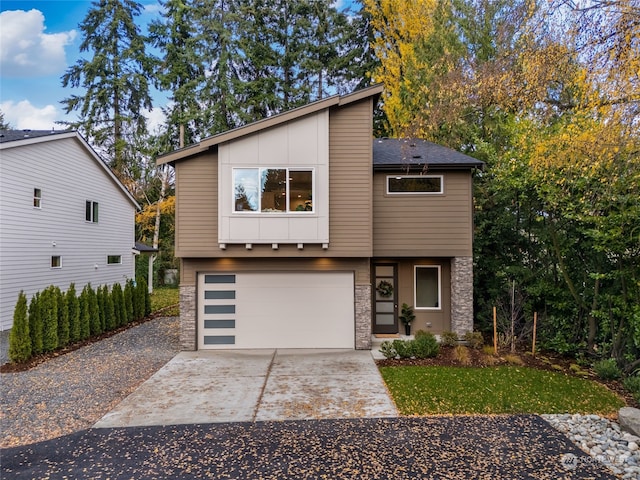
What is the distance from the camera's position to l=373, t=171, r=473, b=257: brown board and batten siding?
941cm

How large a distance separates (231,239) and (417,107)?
974 cm

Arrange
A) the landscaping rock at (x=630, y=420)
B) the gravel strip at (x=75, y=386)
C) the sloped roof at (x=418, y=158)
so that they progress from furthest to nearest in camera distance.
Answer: the sloped roof at (x=418, y=158) < the gravel strip at (x=75, y=386) < the landscaping rock at (x=630, y=420)

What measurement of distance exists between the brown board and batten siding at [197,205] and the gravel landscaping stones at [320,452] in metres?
4.49

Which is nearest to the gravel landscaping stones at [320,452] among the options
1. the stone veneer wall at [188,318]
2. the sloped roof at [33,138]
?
the stone veneer wall at [188,318]

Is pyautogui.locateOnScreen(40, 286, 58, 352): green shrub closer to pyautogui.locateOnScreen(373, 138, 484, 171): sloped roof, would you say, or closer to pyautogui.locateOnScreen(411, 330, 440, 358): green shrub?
pyautogui.locateOnScreen(411, 330, 440, 358): green shrub

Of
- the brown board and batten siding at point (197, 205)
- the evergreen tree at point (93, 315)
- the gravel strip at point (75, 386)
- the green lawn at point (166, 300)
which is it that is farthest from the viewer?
the green lawn at point (166, 300)

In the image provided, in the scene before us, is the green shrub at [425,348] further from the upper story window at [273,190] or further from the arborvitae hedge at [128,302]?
the arborvitae hedge at [128,302]

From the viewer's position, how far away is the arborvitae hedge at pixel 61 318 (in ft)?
25.8

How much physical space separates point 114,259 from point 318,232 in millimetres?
12631

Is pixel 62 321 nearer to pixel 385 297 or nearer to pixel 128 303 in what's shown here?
pixel 128 303

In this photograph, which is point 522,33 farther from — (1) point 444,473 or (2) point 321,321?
(2) point 321,321

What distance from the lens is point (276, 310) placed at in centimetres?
907

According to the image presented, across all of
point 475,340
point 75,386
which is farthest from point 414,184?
point 75,386

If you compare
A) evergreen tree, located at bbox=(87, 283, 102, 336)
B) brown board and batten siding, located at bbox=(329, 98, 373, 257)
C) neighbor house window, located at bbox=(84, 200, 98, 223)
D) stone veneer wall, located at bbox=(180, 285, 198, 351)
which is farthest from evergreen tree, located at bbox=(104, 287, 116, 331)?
brown board and batten siding, located at bbox=(329, 98, 373, 257)
